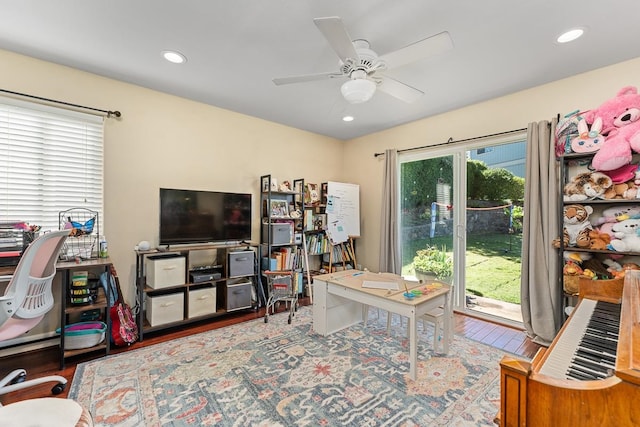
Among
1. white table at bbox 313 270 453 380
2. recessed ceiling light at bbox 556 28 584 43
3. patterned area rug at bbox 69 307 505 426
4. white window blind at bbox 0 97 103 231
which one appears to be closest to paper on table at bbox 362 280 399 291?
white table at bbox 313 270 453 380

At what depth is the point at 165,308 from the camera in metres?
2.74

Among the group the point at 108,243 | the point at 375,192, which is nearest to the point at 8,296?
the point at 108,243

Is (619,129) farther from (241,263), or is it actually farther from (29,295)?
(29,295)

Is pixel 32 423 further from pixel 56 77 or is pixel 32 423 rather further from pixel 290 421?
pixel 56 77

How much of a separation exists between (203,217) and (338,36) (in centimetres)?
234

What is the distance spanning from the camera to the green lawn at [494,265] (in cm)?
310

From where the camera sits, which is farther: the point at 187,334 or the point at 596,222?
the point at 187,334

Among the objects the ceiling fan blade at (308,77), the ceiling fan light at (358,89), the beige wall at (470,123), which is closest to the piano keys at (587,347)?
the ceiling fan light at (358,89)

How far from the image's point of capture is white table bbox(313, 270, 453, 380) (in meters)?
2.02

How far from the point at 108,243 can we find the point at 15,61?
1661mm

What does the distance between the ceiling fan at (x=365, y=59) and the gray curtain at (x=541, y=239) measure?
140 centimetres

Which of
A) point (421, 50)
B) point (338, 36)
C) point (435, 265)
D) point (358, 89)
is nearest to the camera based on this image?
point (338, 36)

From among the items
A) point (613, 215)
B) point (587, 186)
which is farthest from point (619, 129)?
point (613, 215)

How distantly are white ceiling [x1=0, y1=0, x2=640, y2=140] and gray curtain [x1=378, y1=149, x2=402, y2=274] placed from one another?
1159 mm
